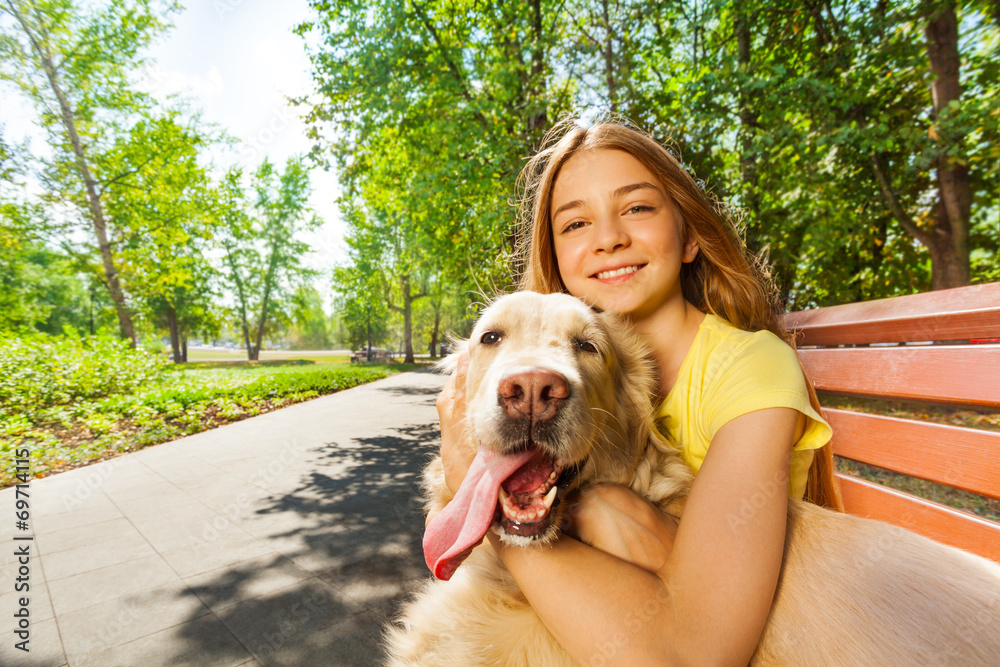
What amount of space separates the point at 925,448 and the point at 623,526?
5.06 ft

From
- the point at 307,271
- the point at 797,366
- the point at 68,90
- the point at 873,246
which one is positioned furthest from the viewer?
the point at 307,271

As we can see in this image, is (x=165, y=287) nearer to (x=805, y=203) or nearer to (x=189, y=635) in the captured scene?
(x=189, y=635)

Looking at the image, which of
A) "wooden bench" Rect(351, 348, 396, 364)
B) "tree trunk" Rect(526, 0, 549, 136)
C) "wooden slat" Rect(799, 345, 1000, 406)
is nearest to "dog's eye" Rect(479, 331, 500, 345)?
"wooden slat" Rect(799, 345, 1000, 406)

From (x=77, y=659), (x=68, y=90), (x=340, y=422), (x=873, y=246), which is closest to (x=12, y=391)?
(x=340, y=422)

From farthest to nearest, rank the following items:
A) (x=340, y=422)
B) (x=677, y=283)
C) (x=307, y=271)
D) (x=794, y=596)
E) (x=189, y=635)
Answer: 1. (x=307, y=271)
2. (x=340, y=422)
3. (x=189, y=635)
4. (x=677, y=283)
5. (x=794, y=596)

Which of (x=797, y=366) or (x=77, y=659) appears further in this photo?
(x=77, y=659)

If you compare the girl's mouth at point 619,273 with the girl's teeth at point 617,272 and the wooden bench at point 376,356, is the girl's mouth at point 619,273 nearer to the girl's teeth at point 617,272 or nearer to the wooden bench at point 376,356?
the girl's teeth at point 617,272

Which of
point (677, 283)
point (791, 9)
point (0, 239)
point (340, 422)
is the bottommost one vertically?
point (340, 422)

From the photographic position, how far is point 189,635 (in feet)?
9.41

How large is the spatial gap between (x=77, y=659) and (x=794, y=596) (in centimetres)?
384

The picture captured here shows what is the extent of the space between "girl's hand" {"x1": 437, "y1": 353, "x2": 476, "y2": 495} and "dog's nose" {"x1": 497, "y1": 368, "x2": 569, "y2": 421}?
0.35 m

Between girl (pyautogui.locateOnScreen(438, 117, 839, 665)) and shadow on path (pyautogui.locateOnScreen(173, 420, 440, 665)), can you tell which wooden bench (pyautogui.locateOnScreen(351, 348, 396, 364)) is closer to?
shadow on path (pyautogui.locateOnScreen(173, 420, 440, 665))

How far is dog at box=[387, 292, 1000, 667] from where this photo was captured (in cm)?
124

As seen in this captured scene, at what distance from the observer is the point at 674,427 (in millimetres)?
2025
